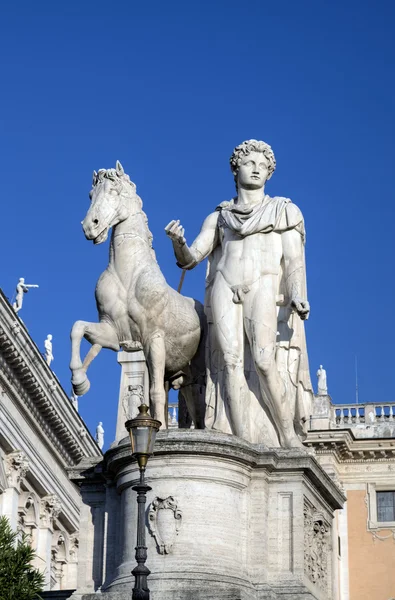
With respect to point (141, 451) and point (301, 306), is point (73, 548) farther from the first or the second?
point (141, 451)

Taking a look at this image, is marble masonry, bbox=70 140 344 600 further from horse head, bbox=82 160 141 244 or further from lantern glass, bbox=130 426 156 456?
lantern glass, bbox=130 426 156 456

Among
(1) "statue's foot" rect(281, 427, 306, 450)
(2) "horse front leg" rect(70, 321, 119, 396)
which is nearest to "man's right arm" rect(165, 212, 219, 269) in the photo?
(2) "horse front leg" rect(70, 321, 119, 396)

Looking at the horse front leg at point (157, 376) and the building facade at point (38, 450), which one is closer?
the horse front leg at point (157, 376)

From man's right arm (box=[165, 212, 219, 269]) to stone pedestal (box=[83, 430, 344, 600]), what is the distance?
94.7 inches

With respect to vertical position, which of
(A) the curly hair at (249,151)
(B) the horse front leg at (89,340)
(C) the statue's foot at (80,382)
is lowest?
(C) the statue's foot at (80,382)

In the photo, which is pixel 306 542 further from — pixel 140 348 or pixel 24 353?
pixel 24 353

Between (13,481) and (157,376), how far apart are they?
97.5 ft

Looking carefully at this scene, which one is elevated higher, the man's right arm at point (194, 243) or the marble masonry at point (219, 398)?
the man's right arm at point (194, 243)

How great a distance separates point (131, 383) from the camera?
17031 mm

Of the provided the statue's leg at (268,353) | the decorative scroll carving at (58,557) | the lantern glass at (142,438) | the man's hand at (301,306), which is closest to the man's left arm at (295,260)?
the man's hand at (301,306)

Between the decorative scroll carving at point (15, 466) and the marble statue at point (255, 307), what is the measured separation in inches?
1135

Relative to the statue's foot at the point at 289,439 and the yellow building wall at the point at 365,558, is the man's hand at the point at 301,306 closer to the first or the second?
the statue's foot at the point at 289,439

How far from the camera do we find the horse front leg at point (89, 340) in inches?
634

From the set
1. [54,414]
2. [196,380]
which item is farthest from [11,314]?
[196,380]
